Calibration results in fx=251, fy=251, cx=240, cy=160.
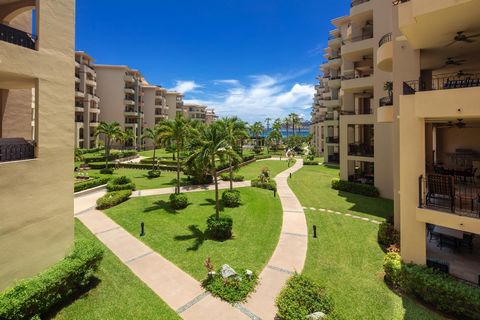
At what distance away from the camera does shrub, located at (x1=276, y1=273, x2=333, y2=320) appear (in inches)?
359

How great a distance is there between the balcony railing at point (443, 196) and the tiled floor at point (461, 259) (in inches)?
120

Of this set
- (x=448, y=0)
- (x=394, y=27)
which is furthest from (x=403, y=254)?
(x=394, y=27)

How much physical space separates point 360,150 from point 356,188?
4.66m

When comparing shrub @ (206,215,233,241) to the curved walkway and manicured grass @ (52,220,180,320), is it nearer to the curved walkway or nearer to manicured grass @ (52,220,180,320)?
the curved walkway

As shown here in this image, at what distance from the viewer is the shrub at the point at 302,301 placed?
9.11m

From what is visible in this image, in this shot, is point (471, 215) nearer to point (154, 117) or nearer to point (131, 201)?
point (131, 201)

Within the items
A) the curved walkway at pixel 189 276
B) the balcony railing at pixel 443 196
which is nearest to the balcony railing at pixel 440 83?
the balcony railing at pixel 443 196

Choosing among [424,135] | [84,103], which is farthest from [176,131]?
[84,103]

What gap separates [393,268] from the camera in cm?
1142

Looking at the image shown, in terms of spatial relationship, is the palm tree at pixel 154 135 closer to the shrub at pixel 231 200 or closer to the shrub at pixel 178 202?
the shrub at pixel 178 202

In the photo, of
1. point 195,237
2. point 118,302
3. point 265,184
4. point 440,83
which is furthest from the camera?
point 265,184

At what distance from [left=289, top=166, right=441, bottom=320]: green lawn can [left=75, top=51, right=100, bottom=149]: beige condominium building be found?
5875 centimetres

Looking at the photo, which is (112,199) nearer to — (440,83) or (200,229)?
(200,229)

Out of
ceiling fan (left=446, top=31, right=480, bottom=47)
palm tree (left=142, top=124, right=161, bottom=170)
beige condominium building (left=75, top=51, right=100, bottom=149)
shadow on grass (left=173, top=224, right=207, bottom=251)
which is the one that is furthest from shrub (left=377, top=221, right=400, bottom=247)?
beige condominium building (left=75, top=51, right=100, bottom=149)
